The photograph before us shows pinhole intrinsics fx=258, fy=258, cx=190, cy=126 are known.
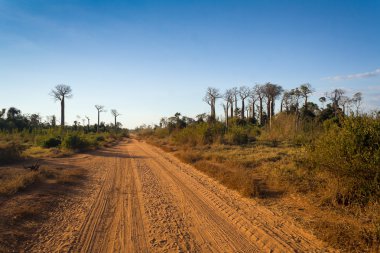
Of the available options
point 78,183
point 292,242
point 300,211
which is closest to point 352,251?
point 292,242

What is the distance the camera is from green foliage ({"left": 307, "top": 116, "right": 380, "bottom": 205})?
5.70 metres

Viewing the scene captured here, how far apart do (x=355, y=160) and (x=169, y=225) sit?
14.5 ft

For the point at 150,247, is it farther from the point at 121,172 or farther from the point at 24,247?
the point at 121,172

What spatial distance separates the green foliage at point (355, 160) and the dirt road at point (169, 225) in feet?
6.33

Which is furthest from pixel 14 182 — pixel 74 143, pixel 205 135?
pixel 205 135

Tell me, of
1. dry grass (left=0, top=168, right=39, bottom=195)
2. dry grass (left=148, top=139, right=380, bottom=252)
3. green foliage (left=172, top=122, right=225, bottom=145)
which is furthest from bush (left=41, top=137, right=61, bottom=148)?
dry grass (left=148, top=139, right=380, bottom=252)

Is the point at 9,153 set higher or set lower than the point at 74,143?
lower

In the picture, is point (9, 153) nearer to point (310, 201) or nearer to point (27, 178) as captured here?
point (27, 178)

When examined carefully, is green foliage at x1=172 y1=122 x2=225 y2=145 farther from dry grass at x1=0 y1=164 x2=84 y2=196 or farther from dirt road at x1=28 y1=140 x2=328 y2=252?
dirt road at x1=28 y1=140 x2=328 y2=252

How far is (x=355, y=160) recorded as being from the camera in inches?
232

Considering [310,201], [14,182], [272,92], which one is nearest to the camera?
[310,201]

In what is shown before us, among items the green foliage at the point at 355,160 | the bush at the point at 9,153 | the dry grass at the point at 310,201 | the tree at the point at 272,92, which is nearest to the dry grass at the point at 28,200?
the bush at the point at 9,153

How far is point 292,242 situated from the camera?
4.45m

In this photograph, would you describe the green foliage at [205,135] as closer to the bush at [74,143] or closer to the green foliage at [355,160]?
the bush at [74,143]
